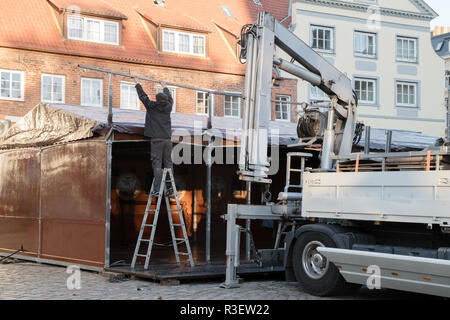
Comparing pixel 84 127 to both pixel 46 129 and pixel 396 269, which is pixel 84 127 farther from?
pixel 396 269

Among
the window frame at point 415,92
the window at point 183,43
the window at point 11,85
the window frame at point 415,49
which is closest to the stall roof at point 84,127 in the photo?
the window at point 11,85

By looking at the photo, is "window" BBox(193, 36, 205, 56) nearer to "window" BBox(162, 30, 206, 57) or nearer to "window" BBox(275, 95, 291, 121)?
"window" BBox(162, 30, 206, 57)

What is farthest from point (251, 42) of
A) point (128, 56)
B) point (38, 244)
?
point (128, 56)

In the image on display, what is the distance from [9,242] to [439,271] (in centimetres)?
1111

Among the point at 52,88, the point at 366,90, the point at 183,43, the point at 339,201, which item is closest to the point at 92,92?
the point at 52,88

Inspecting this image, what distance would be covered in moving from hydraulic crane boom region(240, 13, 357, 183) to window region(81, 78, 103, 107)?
2054 cm

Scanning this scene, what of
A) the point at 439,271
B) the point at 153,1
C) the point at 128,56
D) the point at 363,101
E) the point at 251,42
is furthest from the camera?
the point at 363,101

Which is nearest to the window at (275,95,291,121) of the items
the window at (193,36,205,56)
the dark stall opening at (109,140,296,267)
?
the window at (193,36,205,56)

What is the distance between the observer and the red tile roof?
3030cm

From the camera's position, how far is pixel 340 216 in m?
9.97

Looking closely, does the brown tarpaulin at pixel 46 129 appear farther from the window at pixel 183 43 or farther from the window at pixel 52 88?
the window at pixel 183 43

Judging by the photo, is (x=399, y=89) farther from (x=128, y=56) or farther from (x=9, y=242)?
(x=9, y=242)

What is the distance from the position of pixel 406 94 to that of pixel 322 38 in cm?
646
